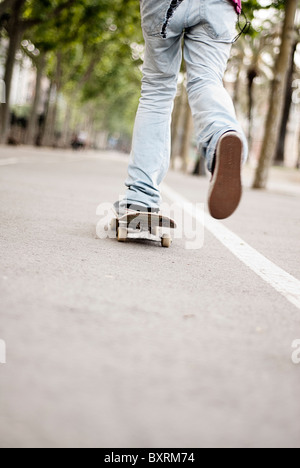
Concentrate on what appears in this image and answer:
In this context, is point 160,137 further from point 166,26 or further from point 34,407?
point 34,407

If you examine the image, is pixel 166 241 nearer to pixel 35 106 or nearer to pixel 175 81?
pixel 175 81

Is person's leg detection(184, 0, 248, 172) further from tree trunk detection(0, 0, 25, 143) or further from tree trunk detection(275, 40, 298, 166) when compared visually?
tree trunk detection(275, 40, 298, 166)

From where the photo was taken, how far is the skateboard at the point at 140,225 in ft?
11.6

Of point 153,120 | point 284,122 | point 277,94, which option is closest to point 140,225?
point 153,120

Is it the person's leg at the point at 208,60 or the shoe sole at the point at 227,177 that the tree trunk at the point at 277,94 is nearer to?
the person's leg at the point at 208,60

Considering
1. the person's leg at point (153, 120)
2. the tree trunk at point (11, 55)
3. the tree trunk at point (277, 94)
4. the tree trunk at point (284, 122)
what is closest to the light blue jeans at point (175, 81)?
the person's leg at point (153, 120)

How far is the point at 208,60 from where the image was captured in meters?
3.41

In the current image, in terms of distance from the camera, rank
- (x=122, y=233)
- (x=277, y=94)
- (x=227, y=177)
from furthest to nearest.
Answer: (x=277, y=94)
(x=122, y=233)
(x=227, y=177)

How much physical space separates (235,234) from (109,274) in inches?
91.6

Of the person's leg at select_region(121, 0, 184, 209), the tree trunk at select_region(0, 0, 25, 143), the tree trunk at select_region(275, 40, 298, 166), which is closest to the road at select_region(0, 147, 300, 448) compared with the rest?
the person's leg at select_region(121, 0, 184, 209)

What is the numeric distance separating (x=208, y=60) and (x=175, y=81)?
0.52 metres

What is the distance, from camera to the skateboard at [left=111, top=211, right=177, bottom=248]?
3.53m

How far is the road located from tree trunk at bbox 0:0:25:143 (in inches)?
790

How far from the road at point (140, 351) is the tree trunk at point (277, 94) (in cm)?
1200
